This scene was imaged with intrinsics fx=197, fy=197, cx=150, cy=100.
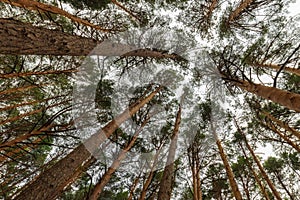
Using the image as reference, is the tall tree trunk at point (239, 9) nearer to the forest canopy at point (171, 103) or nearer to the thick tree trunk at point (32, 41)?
the forest canopy at point (171, 103)

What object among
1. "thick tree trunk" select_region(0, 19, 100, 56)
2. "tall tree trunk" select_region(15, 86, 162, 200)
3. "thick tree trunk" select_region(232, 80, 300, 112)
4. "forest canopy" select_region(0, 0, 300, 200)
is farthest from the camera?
"forest canopy" select_region(0, 0, 300, 200)

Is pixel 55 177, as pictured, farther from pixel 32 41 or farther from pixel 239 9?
pixel 239 9

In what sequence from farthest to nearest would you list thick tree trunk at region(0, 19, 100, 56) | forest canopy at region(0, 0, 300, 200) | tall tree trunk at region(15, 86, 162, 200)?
forest canopy at region(0, 0, 300, 200) → tall tree trunk at region(15, 86, 162, 200) → thick tree trunk at region(0, 19, 100, 56)

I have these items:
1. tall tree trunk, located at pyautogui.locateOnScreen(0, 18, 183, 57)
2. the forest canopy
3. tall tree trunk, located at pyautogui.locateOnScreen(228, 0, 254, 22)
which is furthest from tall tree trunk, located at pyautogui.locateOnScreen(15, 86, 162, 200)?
tall tree trunk, located at pyautogui.locateOnScreen(228, 0, 254, 22)

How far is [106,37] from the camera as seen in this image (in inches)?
231

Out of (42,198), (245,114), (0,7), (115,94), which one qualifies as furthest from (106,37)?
(245,114)

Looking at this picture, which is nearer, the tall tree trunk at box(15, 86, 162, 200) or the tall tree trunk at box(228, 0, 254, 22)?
the tall tree trunk at box(15, 86, 162, 200)

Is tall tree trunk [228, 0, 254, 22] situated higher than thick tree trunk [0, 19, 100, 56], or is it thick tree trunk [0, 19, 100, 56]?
tall tree trunk [228, 0, 254, 22]

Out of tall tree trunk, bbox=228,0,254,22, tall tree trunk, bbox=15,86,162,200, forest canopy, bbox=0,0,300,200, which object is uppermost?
tall tree trunk, bbox=228,0,254,22

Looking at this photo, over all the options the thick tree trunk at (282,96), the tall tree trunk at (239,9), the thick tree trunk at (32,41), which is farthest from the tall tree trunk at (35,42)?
the tall tree trunk at (239,9)

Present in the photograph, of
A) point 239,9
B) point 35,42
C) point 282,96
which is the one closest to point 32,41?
point 35,42

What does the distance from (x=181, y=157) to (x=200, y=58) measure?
4.63 metres

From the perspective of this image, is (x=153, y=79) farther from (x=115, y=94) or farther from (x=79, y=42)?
(x=79, y=42)

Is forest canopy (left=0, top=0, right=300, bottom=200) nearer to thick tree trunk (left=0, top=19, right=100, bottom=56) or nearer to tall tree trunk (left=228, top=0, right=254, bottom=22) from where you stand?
tall tree trunk (left=228, top=0, right=254, bottom=22)
